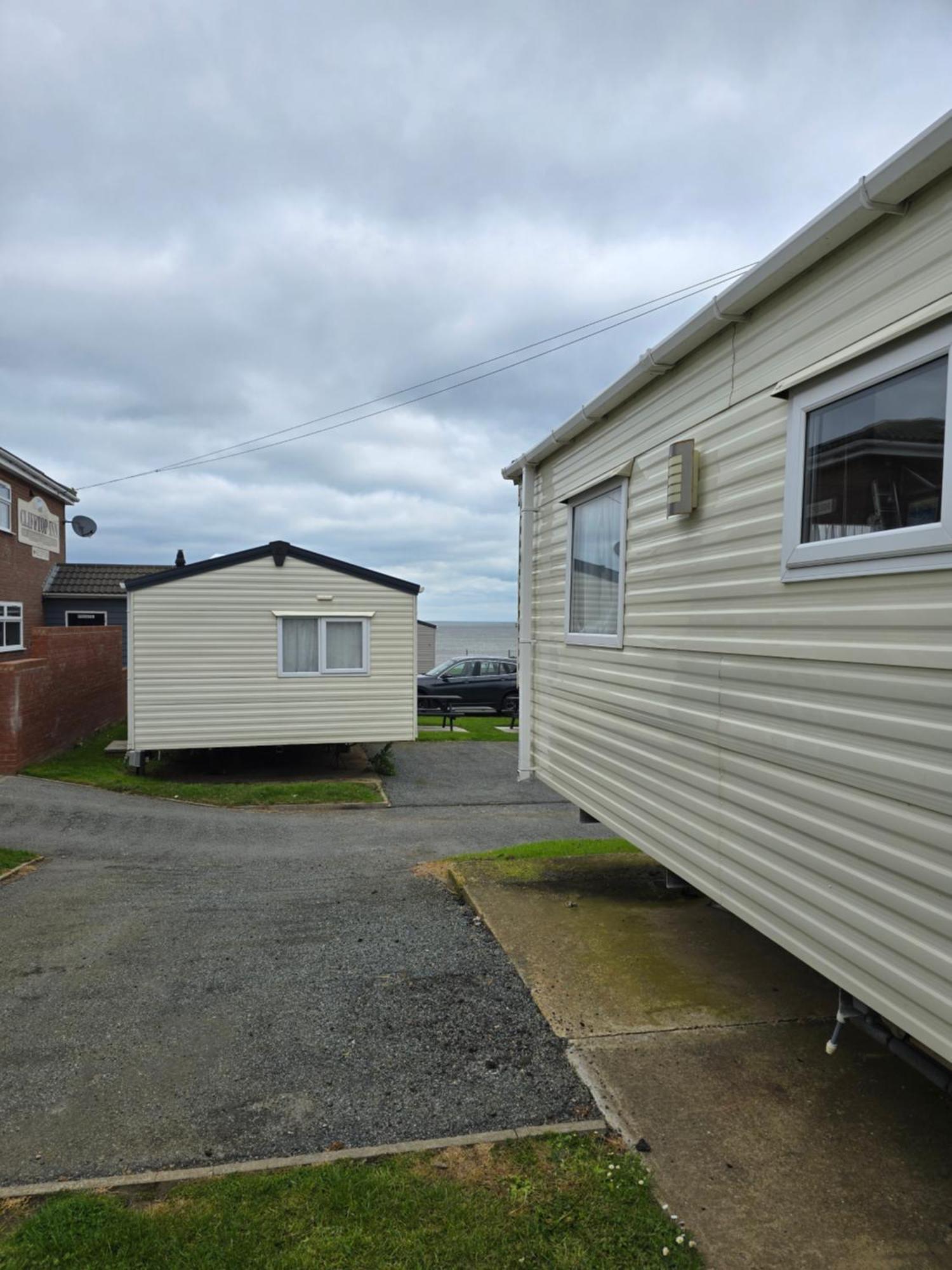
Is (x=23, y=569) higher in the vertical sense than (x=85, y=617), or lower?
higher

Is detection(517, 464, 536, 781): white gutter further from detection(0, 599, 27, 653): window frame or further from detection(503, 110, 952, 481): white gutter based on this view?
detection(0, 599, 27, 653): window frame

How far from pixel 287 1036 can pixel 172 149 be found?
469 inches

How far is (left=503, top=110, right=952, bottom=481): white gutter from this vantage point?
97.1 inches

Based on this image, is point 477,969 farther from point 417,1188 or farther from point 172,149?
point 172,149

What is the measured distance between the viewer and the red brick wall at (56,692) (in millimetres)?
12805

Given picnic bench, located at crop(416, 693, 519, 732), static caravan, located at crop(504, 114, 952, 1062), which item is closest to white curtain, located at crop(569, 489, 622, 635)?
static caravan, located at crop(504, 114, 952, 1062)

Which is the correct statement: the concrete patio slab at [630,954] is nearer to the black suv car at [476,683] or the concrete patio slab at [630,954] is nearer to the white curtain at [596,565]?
the white curtain at [596,565]

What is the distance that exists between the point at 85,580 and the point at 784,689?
22608 millimetres

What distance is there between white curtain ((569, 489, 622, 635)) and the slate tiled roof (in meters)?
18.1

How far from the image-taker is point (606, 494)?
5355 mm

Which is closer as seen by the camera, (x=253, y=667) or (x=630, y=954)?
(x=630, y=954)

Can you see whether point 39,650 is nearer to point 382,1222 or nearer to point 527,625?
point 527,625

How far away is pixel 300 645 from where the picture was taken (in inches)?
567

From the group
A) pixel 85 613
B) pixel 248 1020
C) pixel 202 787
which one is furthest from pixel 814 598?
pixel 85 613
